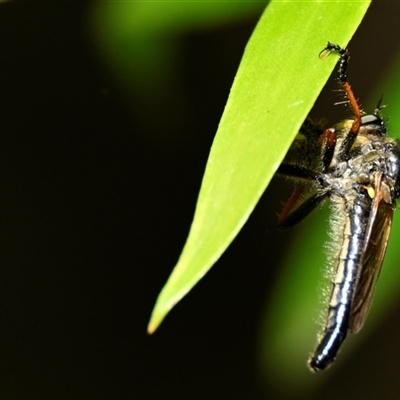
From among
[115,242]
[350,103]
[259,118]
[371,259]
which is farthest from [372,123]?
[115,242]

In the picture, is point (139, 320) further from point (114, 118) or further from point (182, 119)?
point (182, 119)

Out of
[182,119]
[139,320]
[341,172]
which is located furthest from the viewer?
[139,320]

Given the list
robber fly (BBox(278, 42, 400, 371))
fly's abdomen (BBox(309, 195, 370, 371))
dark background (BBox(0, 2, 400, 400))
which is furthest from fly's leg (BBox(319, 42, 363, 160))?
dark background (BBox(0, 2, 400, 400))

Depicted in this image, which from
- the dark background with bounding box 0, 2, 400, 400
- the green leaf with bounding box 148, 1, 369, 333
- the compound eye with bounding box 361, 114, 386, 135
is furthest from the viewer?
the dark background with bounding box 0, 2, 400, 400

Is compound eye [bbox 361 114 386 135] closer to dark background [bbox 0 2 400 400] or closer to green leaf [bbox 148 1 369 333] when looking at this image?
green leaf [bbox 148 1 369 333]

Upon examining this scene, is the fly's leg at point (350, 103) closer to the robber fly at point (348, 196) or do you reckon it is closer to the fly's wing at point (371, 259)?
the robber fly at point (348, 196)

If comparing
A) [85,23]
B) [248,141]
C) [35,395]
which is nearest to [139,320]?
[35,395]

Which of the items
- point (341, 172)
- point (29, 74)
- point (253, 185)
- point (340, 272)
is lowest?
point (253, 185)
